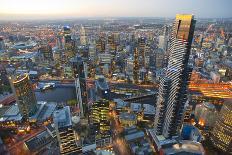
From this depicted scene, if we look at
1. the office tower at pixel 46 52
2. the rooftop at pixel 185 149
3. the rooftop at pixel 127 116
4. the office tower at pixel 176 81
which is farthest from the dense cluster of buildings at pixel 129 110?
the office tower at pixel 46 52

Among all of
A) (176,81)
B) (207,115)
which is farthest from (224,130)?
(176,81)

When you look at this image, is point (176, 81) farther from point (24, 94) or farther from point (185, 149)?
point (24, 94)

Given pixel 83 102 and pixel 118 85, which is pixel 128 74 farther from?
pixel 83 102

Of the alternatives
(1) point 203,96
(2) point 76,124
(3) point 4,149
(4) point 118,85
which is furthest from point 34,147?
(1) point 203,96

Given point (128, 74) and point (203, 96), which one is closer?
point (203, 96)

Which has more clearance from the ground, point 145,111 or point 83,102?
point 83,102
